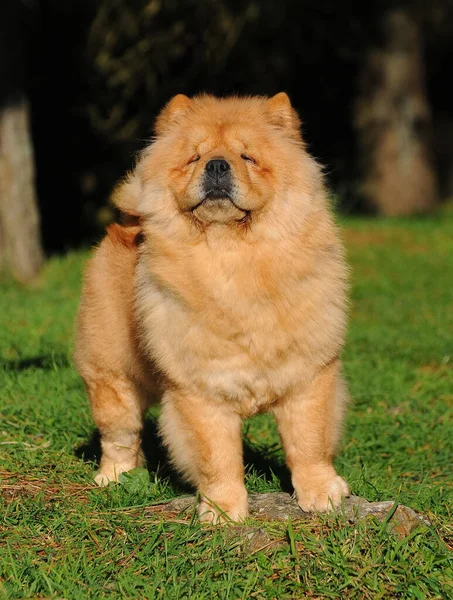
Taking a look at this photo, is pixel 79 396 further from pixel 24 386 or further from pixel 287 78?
pixel 287 78

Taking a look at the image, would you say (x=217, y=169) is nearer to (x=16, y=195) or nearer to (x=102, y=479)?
(x=102, y=479)

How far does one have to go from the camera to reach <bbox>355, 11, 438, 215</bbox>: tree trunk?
13.1 meters

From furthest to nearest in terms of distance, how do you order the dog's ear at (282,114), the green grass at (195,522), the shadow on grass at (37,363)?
1. the shadow on grass at (37,363)
2. the dog's ear at (282,114)
3. the green grass at (195,522)

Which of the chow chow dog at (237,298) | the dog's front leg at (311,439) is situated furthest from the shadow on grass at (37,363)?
the dog's front leg at (311,439)

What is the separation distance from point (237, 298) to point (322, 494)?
85cm

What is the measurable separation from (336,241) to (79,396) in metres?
1.95

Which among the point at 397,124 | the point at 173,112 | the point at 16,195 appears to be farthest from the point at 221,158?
the point at 397,124

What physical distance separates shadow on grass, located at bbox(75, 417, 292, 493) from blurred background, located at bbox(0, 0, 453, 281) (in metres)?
4.78

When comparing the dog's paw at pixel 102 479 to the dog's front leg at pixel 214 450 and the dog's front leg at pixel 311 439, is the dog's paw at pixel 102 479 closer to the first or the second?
the dog's front leg at pixel 214 450

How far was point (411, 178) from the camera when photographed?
44.1 feet

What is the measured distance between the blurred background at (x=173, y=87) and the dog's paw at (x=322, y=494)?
6053 mm

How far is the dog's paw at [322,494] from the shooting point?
3.52 m

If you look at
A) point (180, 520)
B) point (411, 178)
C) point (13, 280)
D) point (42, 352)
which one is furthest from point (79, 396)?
point (411, 178)

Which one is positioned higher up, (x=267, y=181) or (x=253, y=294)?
(x=267, y=181)
